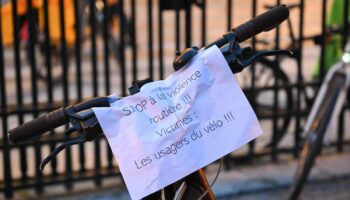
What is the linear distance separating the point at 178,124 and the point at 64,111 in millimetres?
323

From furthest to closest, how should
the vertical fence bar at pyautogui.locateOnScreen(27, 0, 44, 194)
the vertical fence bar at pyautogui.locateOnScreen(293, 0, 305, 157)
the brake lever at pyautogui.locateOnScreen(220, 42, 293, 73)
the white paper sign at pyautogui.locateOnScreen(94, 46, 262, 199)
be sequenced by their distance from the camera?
1. the vertical fence bar at pyautogui.locateOnScreen(293, 0, 305, 157)
2. the vertical fence bar at pyautogui.locateOnScreen(27, 0, 44, 194)
3. the brake lever at pyautogui.locateOnScreen(220, 42, 293, 73)
4. the white paper sign at pyautogui.locateOnScreen(94, 46, 262, 199)

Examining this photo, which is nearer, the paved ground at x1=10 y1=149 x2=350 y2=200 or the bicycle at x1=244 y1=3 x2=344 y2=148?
the paved ground at x1=10 y1=149 x2=350 y2=200

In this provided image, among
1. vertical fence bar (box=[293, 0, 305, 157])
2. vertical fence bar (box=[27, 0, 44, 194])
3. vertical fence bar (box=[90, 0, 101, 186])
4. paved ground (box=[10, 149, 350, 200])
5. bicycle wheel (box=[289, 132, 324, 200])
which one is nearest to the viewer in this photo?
bicycle wheel (box=[289, 132, 324, 200])

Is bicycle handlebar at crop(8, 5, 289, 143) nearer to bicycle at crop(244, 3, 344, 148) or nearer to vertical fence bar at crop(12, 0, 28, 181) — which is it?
vertical fence bar at crop(12, 0, 28, 181)

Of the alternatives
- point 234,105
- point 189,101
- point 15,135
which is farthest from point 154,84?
point 15,135

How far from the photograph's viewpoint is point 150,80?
2.07 metres

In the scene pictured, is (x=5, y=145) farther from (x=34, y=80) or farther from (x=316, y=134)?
(x=316, y=134)

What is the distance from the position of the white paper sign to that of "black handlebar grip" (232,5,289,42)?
164 mm

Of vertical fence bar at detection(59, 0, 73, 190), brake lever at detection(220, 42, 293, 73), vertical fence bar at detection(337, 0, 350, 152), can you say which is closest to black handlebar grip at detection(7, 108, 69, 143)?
brake lever at detection(220, 42, 293, 73)

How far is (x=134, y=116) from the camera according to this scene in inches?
75.6

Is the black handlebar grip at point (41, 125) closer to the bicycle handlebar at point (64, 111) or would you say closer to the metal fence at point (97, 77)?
the bicycle handlebar at point (64, 111)

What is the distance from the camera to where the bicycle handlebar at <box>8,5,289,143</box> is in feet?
6.23

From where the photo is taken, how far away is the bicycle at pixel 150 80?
1.91 metres

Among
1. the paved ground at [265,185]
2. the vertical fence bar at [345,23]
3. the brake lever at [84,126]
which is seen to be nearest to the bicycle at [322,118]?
the paved ground at [265,185]
